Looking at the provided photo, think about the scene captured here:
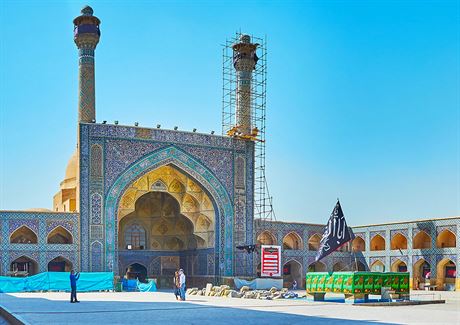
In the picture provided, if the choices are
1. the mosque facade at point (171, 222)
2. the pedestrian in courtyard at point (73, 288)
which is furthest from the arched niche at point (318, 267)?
the pedestrian in courtyard at point (73, 288)

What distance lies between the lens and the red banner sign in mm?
27797

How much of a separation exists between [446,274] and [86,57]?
18.6m

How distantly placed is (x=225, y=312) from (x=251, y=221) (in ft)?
52.1

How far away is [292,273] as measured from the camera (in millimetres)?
33594

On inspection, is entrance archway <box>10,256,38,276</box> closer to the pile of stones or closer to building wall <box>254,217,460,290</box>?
the pile of stones

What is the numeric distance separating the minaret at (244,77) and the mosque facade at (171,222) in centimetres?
5

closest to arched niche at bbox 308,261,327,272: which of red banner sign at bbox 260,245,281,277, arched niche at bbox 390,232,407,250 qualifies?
arched niche at bbox 390,232,407,250

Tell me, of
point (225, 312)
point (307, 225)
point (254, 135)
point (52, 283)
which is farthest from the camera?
point (307, 225)

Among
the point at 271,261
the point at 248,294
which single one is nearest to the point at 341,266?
the point at 271,261

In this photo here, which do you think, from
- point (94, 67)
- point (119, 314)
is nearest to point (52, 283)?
point (94, 67)

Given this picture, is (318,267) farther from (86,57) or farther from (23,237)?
(86,57)

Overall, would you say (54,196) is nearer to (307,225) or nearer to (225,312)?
(307,225)

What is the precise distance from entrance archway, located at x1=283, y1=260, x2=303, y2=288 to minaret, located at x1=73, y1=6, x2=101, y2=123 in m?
12.5

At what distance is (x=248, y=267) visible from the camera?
28.7m
